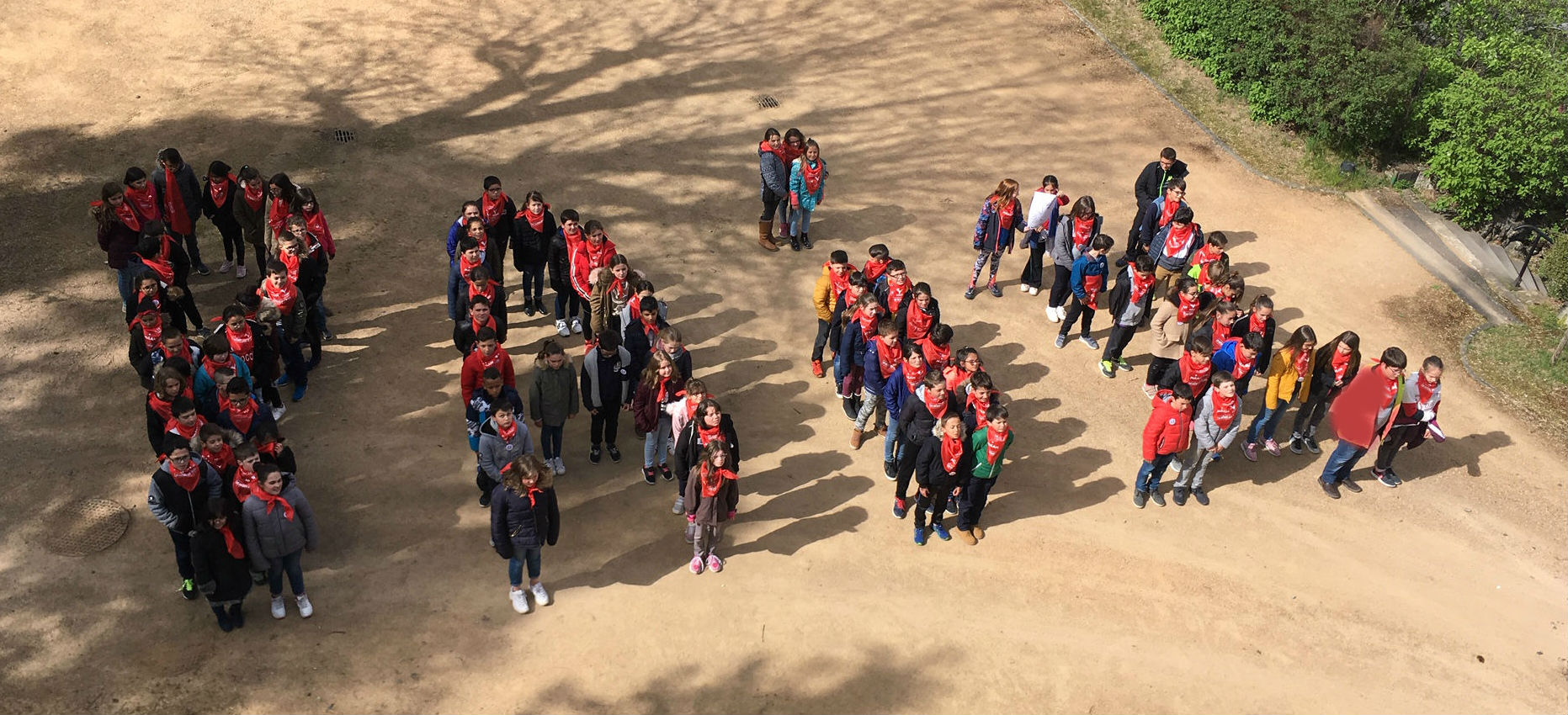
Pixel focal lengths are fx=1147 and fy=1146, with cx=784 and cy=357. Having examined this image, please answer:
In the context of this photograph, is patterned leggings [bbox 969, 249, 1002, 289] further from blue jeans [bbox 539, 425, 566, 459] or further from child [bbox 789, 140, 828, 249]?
blue jeans [bbox 539, 425, 566, 459]

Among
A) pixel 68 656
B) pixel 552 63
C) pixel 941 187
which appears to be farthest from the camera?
pixel 552 63

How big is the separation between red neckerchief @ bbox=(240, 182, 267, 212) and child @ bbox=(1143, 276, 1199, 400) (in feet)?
33.2

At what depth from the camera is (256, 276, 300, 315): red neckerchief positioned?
37.6 ft

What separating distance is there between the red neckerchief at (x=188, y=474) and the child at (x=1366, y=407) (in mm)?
10822

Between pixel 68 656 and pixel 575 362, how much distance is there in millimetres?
5600

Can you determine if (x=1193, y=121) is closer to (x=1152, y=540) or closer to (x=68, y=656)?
(x=1152, y=540)

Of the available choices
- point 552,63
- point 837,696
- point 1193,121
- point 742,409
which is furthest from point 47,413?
point 1193,121

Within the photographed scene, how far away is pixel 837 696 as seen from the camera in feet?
31.3

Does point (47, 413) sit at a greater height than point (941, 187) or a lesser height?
lesser

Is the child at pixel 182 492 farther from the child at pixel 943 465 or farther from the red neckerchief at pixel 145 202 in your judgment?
the child at pixel 943 465

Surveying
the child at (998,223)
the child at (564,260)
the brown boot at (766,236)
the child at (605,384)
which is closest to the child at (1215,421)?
the child at (998,223)

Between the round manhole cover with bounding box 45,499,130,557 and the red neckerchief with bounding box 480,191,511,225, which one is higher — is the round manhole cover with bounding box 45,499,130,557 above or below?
below

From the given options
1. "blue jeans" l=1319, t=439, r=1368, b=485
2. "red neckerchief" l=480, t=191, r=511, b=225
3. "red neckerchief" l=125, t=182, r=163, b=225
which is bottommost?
"blue jeans" l=1319, t=439, r=1368, b=485

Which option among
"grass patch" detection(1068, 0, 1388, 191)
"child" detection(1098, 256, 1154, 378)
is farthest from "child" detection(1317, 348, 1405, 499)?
"grass patch" detection(1068, 0, 1388, 191)
